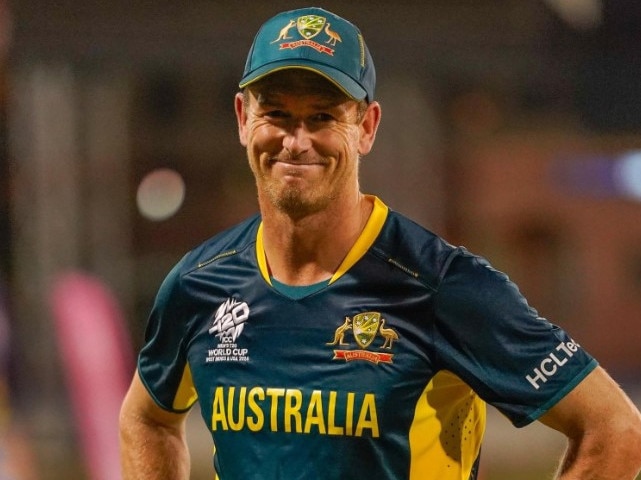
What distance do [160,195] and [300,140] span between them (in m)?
11.9

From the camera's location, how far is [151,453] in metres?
3.10

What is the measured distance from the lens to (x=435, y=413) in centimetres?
268

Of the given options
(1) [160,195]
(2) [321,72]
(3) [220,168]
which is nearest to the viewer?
(2) [321,72]

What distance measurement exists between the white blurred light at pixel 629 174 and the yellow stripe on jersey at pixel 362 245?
10.7 meters

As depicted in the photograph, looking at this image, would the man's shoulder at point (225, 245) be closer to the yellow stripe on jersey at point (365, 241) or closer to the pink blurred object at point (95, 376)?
the yellow stripe on jersey at point (365, 241)

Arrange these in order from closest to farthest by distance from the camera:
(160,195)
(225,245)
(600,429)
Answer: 1. (600,429)
2. (225,245)
3. (160,195)

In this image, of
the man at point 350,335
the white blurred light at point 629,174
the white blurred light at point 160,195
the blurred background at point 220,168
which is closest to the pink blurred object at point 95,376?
the blurred background at point 220,168

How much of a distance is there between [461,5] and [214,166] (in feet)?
17.4

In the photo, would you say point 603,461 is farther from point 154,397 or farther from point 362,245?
point 154,397

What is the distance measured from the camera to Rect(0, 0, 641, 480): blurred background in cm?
1059

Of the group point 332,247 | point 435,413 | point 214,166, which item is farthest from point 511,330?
point 214,166

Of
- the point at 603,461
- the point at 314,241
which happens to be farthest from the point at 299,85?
the point at 603,461

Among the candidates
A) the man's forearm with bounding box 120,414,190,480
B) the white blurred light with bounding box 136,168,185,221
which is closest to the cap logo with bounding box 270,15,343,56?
the man's forearm with bounding box 120,414,190,480

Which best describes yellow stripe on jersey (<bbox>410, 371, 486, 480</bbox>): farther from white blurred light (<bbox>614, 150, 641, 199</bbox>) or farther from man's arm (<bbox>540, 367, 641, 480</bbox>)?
white blurred light (<bbox>614, 150, 641, 199</bbox>)
